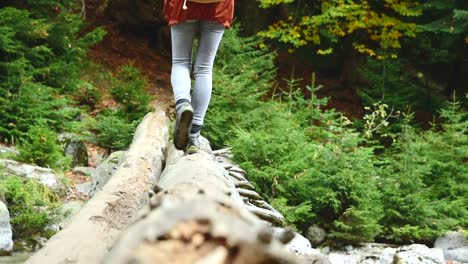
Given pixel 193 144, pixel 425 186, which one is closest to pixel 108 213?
pixel 193 144

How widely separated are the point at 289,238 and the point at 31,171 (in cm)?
593

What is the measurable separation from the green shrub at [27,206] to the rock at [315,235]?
2.95 m

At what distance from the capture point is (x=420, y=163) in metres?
8.55

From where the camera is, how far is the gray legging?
14.4 ft

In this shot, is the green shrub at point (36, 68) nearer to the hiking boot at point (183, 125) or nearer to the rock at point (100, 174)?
the rock at point (100, 174)

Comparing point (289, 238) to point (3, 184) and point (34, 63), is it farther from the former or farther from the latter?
point (34, 63)

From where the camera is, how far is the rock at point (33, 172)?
6.82 m

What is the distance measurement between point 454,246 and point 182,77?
4.79 metres

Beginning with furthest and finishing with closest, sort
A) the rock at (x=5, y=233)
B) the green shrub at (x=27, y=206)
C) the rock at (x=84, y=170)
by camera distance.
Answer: the rock at (x=84, y=170) → the green shrub at (x=27, y=206) → the rock at (x=5, y=233)

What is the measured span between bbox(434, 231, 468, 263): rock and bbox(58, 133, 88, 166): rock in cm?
529

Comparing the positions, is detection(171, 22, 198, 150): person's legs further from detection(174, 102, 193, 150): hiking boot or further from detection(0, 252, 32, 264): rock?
detection(0, 252, 32, 264): rock

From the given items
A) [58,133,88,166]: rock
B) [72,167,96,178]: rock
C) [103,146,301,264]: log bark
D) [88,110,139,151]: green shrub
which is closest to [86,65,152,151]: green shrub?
[88,110,139,151]: green shrub

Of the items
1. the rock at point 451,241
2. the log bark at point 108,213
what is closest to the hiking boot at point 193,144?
the log bark at point 108,213

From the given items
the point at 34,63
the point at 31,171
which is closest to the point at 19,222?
the point at 31,171
